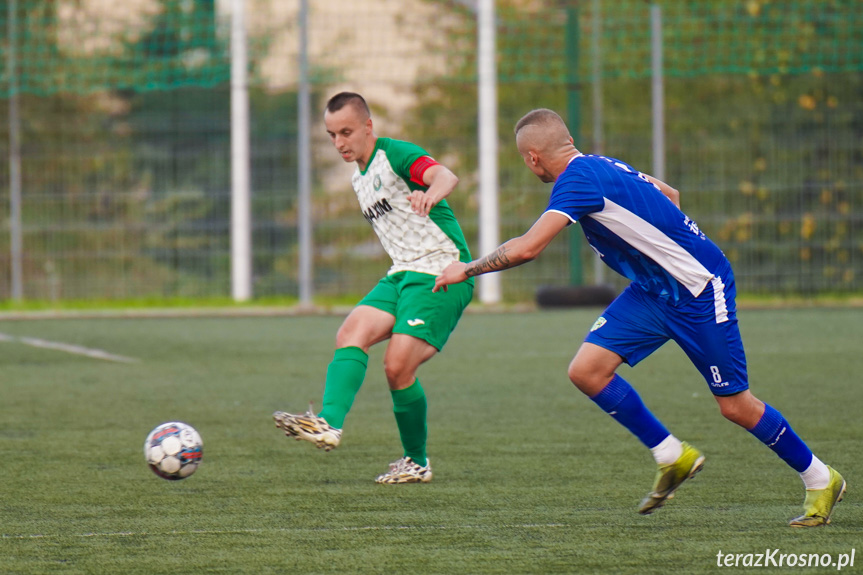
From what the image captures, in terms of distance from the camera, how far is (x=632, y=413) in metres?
4.50

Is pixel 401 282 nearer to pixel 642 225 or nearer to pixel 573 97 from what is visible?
pixel 642 225

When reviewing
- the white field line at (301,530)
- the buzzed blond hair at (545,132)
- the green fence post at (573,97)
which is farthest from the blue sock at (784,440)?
the green fence post at (573,97)

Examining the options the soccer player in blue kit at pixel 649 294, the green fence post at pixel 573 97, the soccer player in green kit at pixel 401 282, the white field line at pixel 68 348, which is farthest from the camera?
the green fence post at pixel 573 97

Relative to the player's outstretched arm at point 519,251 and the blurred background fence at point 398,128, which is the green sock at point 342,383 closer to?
the player's outstretched arm at point 519,251

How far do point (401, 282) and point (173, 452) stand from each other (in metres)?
1.25

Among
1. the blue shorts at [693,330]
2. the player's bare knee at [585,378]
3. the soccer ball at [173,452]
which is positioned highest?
the blue shorts at [693,330]

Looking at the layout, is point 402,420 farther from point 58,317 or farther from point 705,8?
point 705,8

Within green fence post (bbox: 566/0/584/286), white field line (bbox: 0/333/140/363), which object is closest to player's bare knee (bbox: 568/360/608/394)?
white field line (bbox: 0/333/140/363)

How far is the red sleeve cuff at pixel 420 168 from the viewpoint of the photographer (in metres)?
5.14

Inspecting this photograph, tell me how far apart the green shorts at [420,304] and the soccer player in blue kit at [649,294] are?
729 mm

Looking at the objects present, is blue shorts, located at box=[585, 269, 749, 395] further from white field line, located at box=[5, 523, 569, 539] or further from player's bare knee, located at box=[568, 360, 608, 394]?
white field line, located at box=[5, 523, 569, 539]

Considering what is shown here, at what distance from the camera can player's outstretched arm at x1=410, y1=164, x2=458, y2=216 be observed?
4.80 metres

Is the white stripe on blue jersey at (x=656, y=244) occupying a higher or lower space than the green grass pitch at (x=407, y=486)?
higher

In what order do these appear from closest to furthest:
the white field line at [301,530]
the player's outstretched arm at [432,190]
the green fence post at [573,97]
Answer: the white field line at [301,530]
the player's outstretched arm at [432,190]
the green fence post at [573,97]
